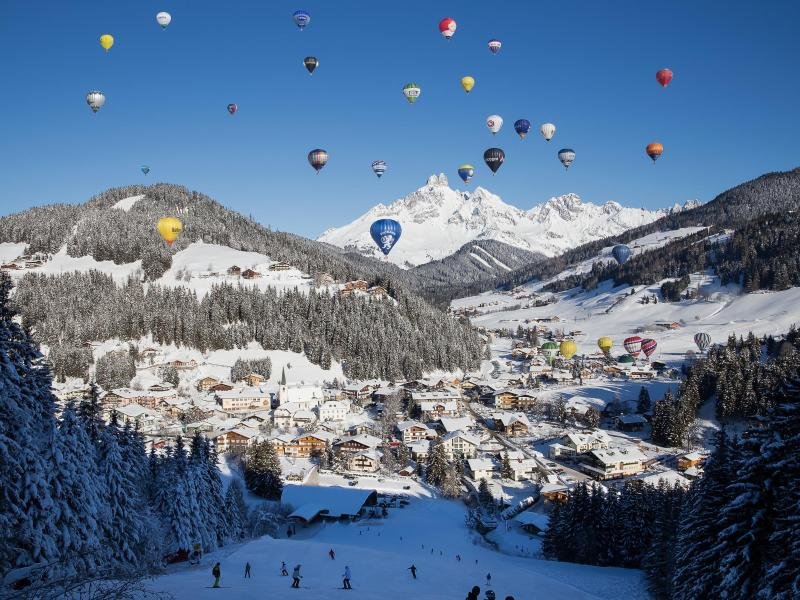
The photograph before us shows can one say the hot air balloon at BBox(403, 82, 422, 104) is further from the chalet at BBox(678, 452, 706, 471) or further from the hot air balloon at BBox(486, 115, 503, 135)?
the chalet at BBox(678, 452, 706, 471)

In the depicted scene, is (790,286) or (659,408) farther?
(790,286)

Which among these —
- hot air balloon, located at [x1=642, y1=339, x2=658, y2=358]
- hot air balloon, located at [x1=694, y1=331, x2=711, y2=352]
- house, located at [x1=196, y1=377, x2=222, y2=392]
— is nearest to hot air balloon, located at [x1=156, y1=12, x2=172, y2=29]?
house, located at [x1=196, y1=377, x2=222, y2=392]

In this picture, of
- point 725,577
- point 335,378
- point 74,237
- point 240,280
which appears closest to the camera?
point 725,577

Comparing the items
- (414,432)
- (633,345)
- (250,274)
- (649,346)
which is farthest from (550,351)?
(250,274)

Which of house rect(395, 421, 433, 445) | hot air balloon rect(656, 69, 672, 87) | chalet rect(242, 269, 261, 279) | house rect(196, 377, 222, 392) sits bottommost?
house rect(395, 421, 433, 445)

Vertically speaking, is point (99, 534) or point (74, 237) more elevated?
point (74, 237)

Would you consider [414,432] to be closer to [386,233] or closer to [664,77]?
[386,233]

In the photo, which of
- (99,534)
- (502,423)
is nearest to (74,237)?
(502,423)

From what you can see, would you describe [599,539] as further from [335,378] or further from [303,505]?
[335,378]
